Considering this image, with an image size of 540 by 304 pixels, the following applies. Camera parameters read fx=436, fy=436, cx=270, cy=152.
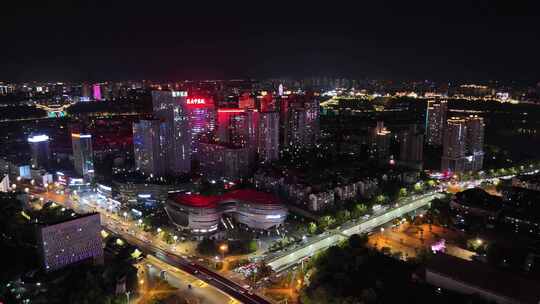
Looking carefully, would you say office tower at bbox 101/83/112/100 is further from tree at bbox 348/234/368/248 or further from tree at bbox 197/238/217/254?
tree at bbox 348/234/368/248

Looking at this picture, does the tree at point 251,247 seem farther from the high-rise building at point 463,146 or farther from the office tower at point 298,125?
the office tower at point 298,125

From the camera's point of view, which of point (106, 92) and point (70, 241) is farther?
point (106, 92)

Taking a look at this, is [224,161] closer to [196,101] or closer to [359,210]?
[359,210]

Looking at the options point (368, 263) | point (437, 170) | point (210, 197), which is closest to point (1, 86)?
point (210, 197)

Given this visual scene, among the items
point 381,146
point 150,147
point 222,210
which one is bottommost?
point 222,210

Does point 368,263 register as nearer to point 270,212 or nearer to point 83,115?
point 270,212

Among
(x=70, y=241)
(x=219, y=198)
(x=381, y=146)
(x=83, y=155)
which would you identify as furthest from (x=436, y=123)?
(x=70, y=241)

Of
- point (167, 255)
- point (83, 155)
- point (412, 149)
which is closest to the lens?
point (167, 255)

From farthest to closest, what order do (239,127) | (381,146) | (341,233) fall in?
1. (381,146)
2. (239,127)
3. (341,233)
